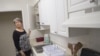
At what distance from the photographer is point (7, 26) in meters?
4.73

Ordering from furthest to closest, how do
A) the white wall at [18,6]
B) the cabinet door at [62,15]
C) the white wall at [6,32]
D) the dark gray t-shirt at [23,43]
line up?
the white wall at [6,32]
the white wall at [18,6]
the dark gray t-shirt at [23,43]
the cabinet door at [62,15]

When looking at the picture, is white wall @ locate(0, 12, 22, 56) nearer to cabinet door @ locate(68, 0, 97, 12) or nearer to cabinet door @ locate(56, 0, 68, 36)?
cabinet door @ locate(56, 0, 68, 36)

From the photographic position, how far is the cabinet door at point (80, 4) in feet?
2.74

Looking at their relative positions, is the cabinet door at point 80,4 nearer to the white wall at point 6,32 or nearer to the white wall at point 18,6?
the white wall at point 18,6

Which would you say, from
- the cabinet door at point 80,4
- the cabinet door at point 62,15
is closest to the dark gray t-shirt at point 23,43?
the cabinet door at point 62,15

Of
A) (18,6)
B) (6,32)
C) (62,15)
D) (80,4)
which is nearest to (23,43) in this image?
(18,6)

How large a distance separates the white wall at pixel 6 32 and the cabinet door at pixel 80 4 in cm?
387

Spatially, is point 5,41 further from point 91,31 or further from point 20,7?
point 91,31

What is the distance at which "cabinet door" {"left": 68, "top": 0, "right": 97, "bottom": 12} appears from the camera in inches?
32.9

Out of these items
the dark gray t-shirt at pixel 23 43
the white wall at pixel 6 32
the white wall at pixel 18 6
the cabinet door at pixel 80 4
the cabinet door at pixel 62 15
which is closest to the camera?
the cabinet door at pixel 80 4

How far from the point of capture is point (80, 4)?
3.28 feet

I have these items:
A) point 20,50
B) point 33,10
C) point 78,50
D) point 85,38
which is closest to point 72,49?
point 78,50

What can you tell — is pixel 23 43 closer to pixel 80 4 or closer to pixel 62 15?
pixel 62 15

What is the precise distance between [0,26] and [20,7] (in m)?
1.29
